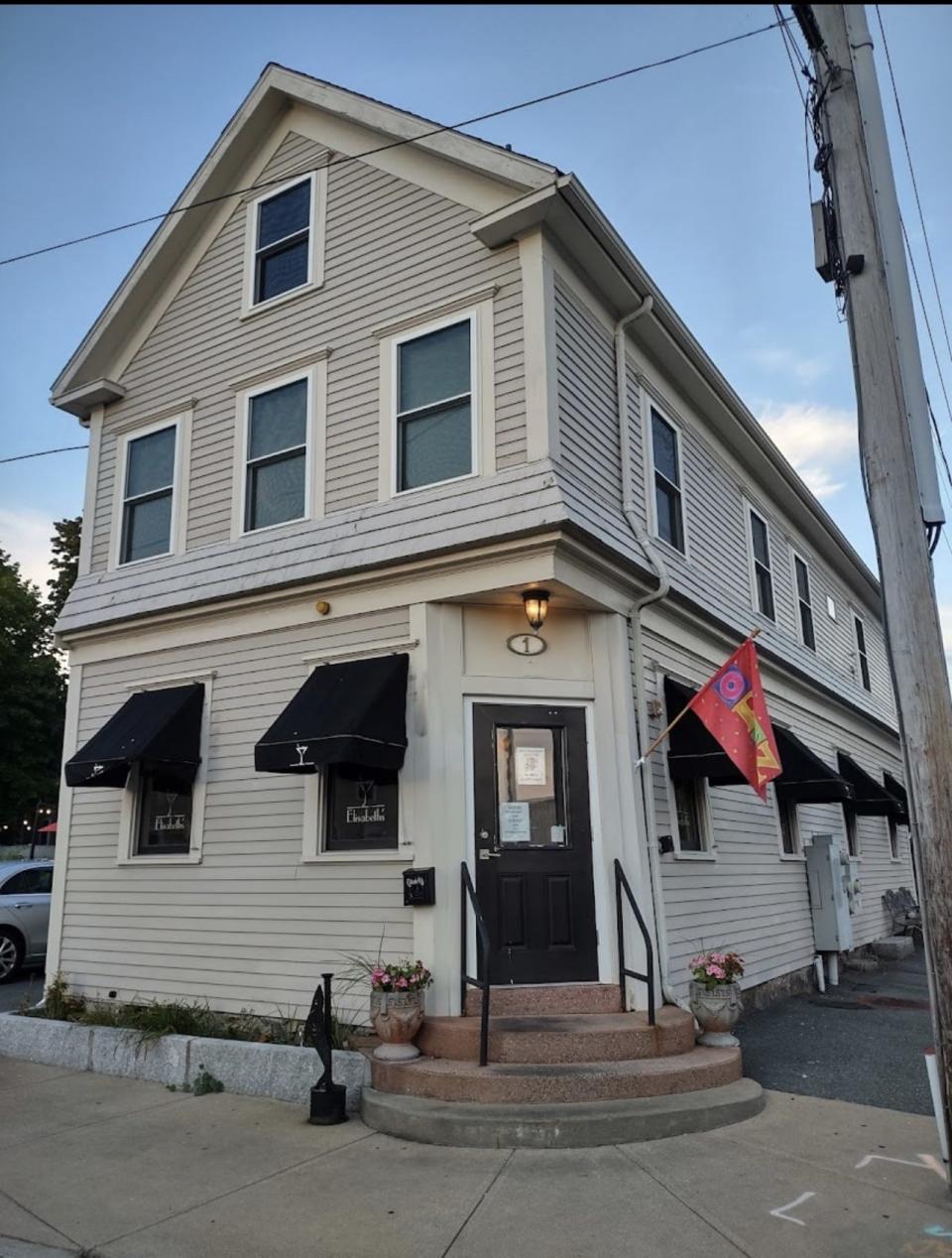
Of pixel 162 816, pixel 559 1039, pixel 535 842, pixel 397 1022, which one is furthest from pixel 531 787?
pixel 162 816

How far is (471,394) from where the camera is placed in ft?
25.6

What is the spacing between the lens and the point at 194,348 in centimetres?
995

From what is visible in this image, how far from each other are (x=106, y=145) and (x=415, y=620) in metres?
4.85

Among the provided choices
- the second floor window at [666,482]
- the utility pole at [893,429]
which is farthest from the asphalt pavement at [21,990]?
the utility pole at [893,429]

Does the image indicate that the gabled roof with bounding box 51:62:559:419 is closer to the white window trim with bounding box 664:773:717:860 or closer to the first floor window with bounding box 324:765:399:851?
the first floor window with bounding box 324:765:399:851

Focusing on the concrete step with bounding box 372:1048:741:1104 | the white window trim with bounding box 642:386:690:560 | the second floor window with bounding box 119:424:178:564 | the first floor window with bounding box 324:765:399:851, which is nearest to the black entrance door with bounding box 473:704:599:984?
the first floor window with bounding box 324:765:399:851

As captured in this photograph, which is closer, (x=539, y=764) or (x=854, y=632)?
(x=539, y=764)

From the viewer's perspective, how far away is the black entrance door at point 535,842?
7.05 m

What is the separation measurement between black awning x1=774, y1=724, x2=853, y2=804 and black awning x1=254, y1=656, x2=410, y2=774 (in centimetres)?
511

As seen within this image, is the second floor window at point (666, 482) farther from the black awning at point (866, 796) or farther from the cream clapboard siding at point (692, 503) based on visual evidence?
the black awning at point (866, 796)

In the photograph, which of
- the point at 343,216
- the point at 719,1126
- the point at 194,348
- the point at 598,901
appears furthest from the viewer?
the point at 194,348

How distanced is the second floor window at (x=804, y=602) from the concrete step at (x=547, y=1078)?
8.71 metres

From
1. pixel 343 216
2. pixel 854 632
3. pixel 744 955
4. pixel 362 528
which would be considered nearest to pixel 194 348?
pixel 343 216

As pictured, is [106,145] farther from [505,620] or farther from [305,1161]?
[305,1161]
